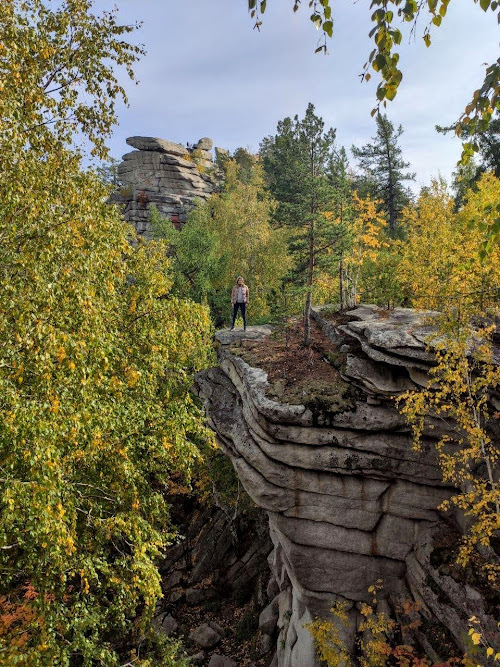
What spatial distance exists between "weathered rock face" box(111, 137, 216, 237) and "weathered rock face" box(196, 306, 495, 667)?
3273cm

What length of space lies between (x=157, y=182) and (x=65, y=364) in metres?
41.8

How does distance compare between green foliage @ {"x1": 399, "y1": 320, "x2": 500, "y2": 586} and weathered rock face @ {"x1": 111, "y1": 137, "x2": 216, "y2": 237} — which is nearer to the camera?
green foliage @ {"x1": 399, "y1": 320, "x2": 500, "y2": 586}

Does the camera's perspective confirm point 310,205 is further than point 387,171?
No

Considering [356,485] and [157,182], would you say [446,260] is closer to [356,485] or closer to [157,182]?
[356,485]

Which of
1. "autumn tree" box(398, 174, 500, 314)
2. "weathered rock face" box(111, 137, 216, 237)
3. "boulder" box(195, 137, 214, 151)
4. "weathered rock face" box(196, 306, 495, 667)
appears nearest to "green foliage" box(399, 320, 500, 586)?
"autumn tree" box(398, 174, 500, 314)

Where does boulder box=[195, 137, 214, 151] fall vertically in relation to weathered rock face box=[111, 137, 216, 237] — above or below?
above

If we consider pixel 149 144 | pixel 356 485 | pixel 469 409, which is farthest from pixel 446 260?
pixel 149 144

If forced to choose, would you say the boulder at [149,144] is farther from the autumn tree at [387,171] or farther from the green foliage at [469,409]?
the green foliage at [469,409]

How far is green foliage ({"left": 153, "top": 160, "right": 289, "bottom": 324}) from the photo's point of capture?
27.2 metres

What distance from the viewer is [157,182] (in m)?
44.6

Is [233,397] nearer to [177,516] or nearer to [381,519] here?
[381,519]

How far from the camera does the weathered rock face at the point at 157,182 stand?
4284 cm

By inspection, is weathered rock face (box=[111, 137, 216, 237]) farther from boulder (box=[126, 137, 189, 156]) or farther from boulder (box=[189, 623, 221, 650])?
boulder (box=[189, 623, 221, 650])

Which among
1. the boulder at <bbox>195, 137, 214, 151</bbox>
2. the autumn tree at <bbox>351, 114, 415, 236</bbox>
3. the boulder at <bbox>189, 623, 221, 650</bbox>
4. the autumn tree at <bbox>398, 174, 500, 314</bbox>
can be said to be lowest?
the boulder at <bbox>189, 623, 221, 650</bbox>
